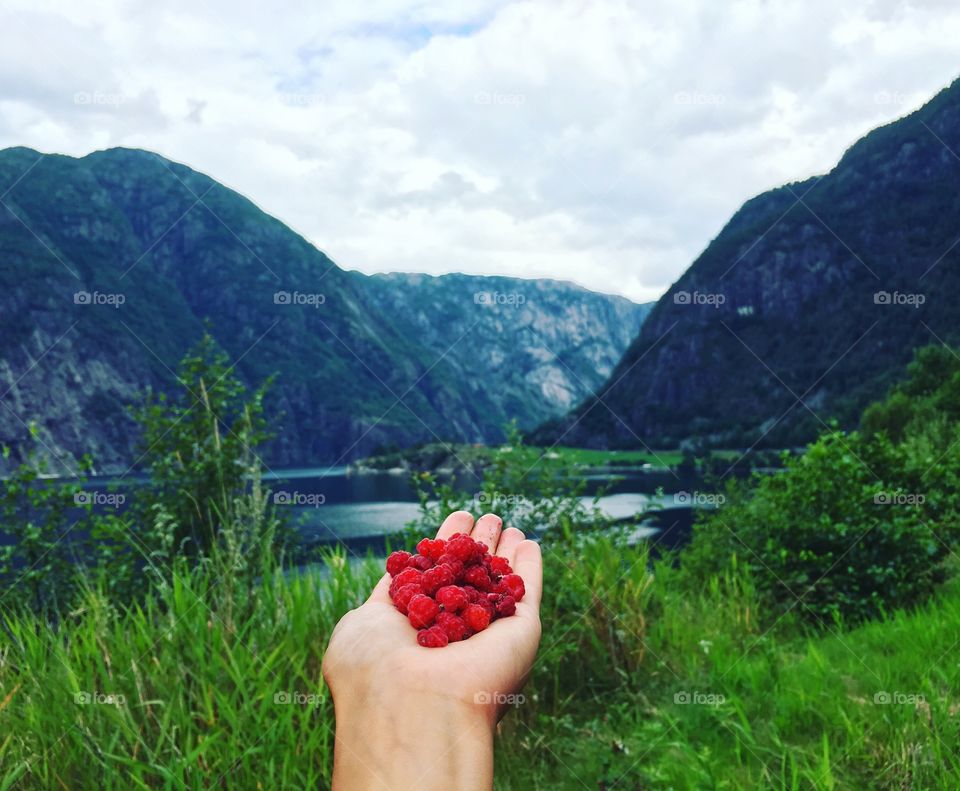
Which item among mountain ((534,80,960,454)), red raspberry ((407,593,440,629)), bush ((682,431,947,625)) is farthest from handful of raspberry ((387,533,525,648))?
mountain ((534,80,960,454))

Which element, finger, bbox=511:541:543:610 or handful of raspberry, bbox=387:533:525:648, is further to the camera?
finger, bbox=511:541:543:610

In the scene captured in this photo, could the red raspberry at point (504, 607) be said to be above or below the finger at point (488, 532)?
below

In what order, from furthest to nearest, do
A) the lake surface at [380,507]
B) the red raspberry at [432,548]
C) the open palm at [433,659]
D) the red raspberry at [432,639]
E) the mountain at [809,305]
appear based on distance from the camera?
the mountain at [809,305]
the lake surface at [380,507]
the red raspberry at [432,548]
the red raspberry at [432,639]
the open palm at [433,659]

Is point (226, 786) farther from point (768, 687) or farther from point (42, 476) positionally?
point (42, 476)

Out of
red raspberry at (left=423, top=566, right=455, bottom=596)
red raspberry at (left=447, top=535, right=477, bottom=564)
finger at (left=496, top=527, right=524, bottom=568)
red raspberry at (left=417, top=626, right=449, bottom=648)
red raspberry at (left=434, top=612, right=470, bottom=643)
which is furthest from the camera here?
finger at (left=496, top=527, right=524, bottom=568)

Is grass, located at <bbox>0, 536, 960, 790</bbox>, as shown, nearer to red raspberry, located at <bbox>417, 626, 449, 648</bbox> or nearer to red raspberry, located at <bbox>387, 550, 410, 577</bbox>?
red raspberry, located at <bbox>387, 550, 410, 577</bbox>

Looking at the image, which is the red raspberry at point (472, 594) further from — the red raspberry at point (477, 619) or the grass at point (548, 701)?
the grass at point (548, 701)

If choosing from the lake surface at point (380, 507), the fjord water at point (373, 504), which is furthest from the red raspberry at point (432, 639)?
the lake surface at point (380, 507)

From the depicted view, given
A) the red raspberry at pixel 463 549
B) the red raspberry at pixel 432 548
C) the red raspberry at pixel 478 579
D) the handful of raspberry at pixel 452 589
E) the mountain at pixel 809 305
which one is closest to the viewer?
the handful of raspberry at pixel 452 589
